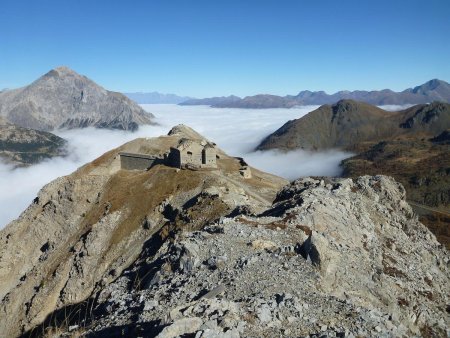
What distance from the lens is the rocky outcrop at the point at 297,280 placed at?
20.5 m

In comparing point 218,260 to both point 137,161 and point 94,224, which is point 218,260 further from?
point 137,161

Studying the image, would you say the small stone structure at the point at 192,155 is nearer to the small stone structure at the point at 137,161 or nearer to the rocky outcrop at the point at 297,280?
the small stone structure at the point at 137,161

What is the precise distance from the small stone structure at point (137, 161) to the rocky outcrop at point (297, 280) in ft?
173

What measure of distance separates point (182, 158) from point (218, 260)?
6166cm

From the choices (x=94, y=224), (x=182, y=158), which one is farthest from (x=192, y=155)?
(x=94, y=224)

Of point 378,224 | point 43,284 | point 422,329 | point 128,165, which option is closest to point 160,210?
point 43,284

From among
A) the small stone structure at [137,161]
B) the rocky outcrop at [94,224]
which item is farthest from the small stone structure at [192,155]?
the small stone structure at [137,161]

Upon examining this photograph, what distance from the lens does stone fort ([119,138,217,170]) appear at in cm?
8975

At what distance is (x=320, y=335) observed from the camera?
62.4ft

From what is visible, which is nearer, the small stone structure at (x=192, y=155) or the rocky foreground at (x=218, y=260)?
the rocky foreground at (x=218, y=260)

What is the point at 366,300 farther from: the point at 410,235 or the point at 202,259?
the point at 410,235

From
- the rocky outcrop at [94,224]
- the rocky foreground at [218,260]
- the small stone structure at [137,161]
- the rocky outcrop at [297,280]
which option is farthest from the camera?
the small stone structure at [137,161]

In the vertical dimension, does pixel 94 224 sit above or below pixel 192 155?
below

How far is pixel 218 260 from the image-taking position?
29328 millimetres
